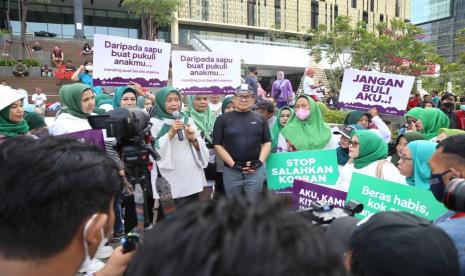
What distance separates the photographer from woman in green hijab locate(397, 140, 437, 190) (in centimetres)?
270

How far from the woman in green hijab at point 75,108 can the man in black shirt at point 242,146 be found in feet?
3.92

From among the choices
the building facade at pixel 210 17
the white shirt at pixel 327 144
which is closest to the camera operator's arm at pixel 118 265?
the white shirt at pixel 327 144

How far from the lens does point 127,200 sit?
3730mm

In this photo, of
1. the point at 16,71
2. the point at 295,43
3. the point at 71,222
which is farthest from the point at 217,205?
the point at 295,43

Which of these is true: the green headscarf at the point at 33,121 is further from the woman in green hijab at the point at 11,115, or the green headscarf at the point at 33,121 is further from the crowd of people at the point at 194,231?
the crowd of people at the point at 194,231

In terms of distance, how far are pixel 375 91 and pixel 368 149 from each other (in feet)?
6.81

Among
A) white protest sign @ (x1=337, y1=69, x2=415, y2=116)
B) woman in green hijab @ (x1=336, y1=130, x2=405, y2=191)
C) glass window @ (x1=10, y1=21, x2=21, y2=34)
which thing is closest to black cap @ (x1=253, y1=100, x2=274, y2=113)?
white protest sign @ (x1=337, y1=69, x2=415, y2=116)

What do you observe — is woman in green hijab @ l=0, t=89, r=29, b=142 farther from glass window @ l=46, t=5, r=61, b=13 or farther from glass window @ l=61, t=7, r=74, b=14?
glass window @ l=61, t=7, r=74, b=14

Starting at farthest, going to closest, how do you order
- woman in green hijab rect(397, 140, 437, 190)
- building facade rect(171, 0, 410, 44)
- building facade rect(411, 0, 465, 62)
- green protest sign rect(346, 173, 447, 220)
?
building facade rect(411, 0, 465, 62) < building facade rect(171, 0, 410, 44) < woman in green hijab rect(397, 140, 437, 190) < green protest sign rect(346, 173, 447, 220)

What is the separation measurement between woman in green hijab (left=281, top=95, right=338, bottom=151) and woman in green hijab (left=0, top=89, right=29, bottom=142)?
2.46 m

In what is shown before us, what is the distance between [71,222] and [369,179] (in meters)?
2.11

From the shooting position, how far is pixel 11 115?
11.3 ft

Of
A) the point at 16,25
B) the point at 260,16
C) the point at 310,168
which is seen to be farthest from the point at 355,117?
the point at 260,16

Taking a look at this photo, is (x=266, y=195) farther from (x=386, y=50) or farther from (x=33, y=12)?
(x=33, y=12)
